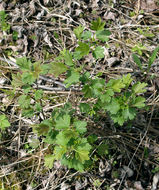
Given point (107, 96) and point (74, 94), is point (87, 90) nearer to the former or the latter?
point (107, 96)

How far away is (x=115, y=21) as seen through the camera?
3191 millimetres

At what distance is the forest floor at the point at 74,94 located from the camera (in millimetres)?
2471

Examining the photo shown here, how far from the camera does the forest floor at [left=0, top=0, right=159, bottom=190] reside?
247cm

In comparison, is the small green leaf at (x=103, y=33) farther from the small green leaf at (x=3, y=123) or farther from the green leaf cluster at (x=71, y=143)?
the small green leaf at (x=3, y=123)

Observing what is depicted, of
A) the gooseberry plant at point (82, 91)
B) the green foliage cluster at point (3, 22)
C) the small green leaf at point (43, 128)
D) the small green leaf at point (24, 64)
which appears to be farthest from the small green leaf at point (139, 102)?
the green foliage cluster at point (3, 22)

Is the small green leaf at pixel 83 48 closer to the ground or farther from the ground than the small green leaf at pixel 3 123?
farther from the ground

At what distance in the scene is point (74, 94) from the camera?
2621mm

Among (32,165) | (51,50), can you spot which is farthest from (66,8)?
(32,165)

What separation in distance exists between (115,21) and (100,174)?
6.86 ft

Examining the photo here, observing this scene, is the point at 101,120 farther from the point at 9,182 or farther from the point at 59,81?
the point at 9,182

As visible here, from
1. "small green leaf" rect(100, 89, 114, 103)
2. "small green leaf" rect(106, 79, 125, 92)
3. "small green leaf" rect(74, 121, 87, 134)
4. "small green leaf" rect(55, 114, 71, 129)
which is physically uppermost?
"small green leaf" rect(106, 79, 125, 92)

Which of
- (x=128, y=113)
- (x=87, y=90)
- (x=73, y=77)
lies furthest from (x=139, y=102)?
(x=73, y=77)

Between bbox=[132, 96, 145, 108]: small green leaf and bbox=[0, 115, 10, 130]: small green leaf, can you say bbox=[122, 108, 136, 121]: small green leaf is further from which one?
bbox=[0, 115, 10, 130]: small green leaf

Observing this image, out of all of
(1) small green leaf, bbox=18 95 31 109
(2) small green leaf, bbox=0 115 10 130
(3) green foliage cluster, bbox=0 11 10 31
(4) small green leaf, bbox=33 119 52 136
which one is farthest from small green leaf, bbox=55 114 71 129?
(3) green foliage cluster, bbox=0 11 10 31
